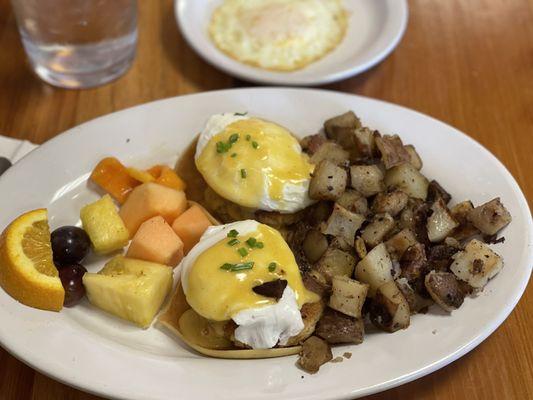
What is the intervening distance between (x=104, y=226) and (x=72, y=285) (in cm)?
23

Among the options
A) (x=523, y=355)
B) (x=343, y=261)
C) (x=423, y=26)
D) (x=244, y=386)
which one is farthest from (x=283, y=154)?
(x=423, y=26)

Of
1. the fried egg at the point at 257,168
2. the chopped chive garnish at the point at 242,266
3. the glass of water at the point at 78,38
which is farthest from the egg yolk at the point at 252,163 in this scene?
the glass of water at the point at 78,38

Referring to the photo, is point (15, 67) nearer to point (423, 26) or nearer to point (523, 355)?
point (423, 26)

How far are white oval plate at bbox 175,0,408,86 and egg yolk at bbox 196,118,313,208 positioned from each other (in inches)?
21.8

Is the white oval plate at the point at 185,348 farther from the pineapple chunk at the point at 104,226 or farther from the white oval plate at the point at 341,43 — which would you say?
the white oval plate at the point at 341,43

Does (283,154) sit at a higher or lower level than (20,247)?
higher

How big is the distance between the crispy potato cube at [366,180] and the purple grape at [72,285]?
838 mm

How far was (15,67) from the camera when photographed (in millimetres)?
2729

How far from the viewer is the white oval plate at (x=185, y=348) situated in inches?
58.6

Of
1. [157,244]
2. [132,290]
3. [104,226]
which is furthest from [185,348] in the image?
[104,226]

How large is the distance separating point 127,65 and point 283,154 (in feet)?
3.65

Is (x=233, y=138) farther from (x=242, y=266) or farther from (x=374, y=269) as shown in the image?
(x=374, y=269)

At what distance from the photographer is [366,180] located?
187 cm

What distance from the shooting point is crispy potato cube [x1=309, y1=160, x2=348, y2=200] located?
185cm
